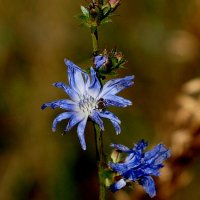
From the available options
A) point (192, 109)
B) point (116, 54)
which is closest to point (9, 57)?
point (192, 109)

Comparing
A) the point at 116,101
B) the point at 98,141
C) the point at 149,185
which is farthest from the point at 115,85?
the point at 149,185

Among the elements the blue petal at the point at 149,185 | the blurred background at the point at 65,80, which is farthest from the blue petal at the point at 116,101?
the blurred background at the point at 65,80

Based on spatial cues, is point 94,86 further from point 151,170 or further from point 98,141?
point 151,170

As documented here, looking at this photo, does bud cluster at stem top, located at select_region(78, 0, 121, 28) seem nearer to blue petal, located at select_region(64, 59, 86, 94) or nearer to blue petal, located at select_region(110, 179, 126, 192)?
blue petal, located at select_region(64, 59, 86, 94)

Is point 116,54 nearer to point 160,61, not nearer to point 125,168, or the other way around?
point 125,168

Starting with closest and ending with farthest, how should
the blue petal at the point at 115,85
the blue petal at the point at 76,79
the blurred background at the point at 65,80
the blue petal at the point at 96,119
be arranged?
the blue petal at the point at 96,119 → the blue petal at the point at 115,85 → the blue petal at the point at 76,79 → the blurred background at the point at 65,80

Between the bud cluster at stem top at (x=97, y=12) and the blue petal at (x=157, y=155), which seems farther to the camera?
the blue petal at (x=157, y=155)

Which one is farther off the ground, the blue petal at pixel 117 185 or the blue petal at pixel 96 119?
the blue petal at pixel 96 119

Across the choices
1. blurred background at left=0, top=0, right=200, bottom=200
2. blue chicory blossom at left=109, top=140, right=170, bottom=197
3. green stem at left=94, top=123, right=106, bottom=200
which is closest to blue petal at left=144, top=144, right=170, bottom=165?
blue chicory blossom at left=109, top=140, right=170, bottom=197

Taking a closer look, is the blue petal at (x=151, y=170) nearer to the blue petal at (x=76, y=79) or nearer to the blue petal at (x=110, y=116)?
the blue petal at (x=110, y=116)
